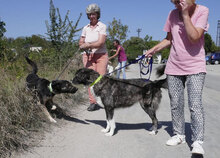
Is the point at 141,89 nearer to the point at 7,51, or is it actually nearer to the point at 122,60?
the point at 7,51

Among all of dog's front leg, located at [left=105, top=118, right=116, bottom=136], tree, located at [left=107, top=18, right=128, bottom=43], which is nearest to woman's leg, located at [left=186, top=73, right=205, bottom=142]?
dog's front leg, located at [left=105, top=118, right=116, bottom=136]

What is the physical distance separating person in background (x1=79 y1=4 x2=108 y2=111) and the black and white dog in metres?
0.98

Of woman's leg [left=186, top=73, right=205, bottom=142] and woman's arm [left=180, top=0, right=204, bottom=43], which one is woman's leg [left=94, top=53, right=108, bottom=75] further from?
woman's arm [left=180, top=0, right=204, bottom=43]

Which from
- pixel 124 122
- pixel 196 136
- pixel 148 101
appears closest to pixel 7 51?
pixel 124 122

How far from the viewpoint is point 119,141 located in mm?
4074

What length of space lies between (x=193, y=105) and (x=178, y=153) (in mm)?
828

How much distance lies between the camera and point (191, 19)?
3.31 metres

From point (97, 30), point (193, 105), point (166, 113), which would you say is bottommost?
point (166, 113)

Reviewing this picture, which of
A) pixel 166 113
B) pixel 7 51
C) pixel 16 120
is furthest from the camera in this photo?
pixel 7 51

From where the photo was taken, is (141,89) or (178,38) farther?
(141,89)

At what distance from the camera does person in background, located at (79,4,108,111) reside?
527 centimetres

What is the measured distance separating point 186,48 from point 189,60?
0.20m

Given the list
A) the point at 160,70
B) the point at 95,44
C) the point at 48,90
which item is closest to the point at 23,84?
the point at 48,90

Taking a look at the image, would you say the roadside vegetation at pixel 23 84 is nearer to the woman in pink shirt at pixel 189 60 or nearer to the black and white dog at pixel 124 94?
the black and white dog at pixel 124 94
